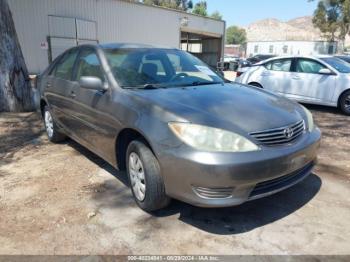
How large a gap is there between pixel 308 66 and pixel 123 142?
6.72 meters

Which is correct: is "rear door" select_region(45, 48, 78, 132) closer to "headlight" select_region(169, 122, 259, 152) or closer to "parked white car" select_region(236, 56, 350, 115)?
"headlight" select_region(169, 122, 259, 152)

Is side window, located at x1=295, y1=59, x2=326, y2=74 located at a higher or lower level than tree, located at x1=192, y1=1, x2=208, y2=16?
lower

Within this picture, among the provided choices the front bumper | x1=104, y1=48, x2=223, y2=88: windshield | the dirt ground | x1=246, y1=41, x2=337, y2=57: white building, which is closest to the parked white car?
the dirt ground

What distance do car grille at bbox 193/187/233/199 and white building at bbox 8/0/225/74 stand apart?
19.7 meters

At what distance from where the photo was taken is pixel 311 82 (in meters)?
8.95

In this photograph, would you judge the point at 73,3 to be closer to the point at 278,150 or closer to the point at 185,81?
the point at 185,81

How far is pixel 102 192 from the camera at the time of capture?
4203mm

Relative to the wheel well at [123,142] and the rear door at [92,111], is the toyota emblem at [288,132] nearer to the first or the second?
the wheel well at [123,142]

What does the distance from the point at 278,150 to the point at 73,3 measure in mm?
22151

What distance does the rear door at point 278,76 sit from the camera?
9.46m

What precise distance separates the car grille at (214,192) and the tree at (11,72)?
6.59 metres

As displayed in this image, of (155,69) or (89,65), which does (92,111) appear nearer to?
(89,65)

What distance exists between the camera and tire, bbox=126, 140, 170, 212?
333 centimetres

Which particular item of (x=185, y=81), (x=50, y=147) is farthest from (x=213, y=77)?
(x=50, y=147)
